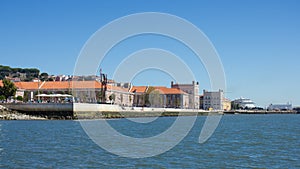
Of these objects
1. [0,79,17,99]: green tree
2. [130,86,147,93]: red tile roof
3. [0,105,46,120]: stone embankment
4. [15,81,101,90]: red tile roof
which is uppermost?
[130,86,147,93]: red tile roof

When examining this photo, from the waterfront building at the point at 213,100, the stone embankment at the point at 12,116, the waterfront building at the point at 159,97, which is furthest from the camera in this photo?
the waterfront building at the point at 213,100

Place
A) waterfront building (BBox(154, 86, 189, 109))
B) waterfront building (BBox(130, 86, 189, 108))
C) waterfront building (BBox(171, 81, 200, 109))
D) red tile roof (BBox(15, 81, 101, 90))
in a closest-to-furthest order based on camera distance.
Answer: red tile roof (BBox(15, 81, 101, 90)), waterfront building (BBox(130, 86, 189, 108)), waterfront building (BBox(154, 86, 189, 109)), waterfront building (BBox(171, 81, 200, 109))

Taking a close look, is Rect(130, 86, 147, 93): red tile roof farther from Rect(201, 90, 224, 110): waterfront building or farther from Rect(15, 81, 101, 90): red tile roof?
Rect(201, 90, 224, 110): waterfront building

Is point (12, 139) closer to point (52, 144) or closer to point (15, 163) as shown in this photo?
point (52, 144)

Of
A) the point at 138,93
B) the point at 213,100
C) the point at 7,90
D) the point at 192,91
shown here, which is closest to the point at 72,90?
the point at 7,90

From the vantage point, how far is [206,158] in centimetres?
2166

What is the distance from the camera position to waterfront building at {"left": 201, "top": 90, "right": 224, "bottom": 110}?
618ft

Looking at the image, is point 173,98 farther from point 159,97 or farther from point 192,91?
point 192,91

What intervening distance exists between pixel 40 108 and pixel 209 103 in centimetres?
13679

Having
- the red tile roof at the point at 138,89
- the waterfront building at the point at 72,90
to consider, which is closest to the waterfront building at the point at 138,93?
the red tile roof at the point at 138,89

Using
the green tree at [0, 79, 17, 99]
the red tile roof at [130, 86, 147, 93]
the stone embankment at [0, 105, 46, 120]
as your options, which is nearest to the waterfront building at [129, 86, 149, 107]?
the red tile roof at [130, 86, 147, 93]

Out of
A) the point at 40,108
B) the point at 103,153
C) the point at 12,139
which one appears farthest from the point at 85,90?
the point at 103,153

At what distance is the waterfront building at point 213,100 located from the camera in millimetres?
188425

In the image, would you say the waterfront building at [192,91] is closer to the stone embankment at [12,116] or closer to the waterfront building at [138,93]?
the waterfront building at [138,93]
